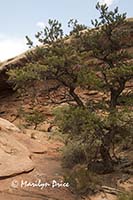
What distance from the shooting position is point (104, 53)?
14.0m

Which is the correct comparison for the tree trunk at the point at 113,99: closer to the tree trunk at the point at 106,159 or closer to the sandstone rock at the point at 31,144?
the tree trunk at the point at 106,159

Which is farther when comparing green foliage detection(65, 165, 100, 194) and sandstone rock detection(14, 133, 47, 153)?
sandstone rock detection(14, 133, 47, 153)

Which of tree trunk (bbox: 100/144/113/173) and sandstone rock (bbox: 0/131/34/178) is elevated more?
sandstone rock (bbox: 0/131/34/178)

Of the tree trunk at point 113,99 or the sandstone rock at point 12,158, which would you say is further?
the tree trunk at point 113,99

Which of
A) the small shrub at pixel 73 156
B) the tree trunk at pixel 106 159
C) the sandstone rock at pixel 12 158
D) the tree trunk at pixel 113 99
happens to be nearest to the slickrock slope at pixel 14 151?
the sandstone rock at pixel 12 158

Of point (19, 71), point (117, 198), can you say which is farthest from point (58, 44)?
point (117, 198)

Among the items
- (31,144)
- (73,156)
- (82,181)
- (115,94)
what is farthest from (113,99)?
(31,144)

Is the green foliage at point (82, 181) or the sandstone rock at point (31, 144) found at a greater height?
the green foliage at point (82, 181)

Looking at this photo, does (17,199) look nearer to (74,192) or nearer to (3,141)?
(74,192)

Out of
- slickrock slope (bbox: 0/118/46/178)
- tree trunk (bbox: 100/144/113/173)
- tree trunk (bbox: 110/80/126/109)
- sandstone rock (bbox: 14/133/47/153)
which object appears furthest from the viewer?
sandstone rock (bbox: 14/133/47/153)

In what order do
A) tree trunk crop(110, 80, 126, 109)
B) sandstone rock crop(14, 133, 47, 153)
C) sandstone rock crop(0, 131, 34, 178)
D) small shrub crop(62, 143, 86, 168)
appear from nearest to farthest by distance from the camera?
sandstone rock crop(0, 131, 34, 178) < tree trunk crop(110, 80, 126, 109) < small shrub crop(62, 143, 86, 168) < sandstone rock crop(14, 133, 47, 153)

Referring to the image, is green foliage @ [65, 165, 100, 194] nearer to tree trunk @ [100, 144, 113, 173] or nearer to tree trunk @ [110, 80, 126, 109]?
tree trunk @ [100, 144, 113, 173]

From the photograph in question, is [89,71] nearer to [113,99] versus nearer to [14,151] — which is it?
[113,99]

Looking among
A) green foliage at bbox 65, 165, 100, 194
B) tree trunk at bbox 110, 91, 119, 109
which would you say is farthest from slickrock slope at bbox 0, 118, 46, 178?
tree trunk at bbox 110, 91, 119, 109
